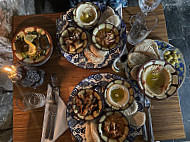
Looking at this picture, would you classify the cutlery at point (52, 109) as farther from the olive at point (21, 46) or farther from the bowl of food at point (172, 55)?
the bowl of food at point (172, 55)

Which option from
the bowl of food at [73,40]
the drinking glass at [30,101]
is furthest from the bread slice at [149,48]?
the drinking glass at [30,101]

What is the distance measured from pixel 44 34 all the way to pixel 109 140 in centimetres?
75

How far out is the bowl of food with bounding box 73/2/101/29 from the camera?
97 centimetres

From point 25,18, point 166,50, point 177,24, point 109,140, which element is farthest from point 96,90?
point 177,24

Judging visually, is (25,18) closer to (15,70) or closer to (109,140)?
(15,70)

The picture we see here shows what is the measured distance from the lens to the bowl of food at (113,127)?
837 millimetres

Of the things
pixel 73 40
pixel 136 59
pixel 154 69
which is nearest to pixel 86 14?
pixel 73 40

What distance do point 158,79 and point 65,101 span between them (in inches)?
22.7

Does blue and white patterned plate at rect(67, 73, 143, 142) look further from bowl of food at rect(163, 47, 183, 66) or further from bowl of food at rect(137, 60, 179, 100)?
bowl of food at rect(163, 47, 183, 66)

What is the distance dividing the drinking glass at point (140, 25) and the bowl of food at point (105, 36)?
0.12 m

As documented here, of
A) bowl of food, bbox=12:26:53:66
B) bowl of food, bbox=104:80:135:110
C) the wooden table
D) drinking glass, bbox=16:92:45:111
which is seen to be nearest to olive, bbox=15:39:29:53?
bowl of food, bbox=12:26:53:66

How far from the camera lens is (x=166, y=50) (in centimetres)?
99

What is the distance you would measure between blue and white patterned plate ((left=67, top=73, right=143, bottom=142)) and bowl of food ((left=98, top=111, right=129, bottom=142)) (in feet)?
0.27

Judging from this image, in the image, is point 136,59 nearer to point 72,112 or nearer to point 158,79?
point 158,79
